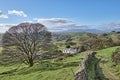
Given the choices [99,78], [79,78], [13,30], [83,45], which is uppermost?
[13,30]

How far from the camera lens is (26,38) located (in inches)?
2105

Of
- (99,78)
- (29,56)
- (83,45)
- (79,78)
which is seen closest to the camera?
(79,78)

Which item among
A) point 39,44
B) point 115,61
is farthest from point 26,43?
point 115,61

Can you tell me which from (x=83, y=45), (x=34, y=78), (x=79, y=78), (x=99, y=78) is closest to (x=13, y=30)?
(x=34, y=78)

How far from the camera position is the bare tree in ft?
173

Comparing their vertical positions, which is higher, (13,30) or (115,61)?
(13,30)

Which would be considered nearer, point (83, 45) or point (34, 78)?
point (34, 78)

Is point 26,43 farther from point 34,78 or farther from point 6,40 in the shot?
point 34,78

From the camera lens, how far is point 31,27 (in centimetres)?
5306

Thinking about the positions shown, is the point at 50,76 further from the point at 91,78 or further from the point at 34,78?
the point at 91,78

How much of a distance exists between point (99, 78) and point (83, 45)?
80362mm

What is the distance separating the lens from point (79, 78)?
64.3 feet

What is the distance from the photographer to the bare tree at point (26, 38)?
52.8 metres

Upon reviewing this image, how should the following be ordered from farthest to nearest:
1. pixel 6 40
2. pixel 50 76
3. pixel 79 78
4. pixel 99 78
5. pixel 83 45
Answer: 1. pixel 83 45
2. pixel 6 40
3. pixel 50 76
4. pixel 99 78
5. pixel 79 78
